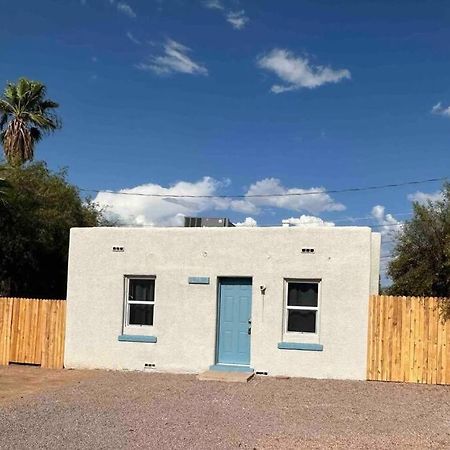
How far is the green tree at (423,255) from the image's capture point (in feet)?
57.2

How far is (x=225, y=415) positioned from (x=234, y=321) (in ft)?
15.6

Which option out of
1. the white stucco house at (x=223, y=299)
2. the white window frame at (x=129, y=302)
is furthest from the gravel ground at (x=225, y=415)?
the white window frame at (x=129, y=302)

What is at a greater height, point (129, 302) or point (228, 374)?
point (129, 302)

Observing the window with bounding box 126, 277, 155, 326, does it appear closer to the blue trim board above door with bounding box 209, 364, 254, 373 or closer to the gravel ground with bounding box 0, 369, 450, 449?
the gravel ground with bounding box 0, 369, 450, 449

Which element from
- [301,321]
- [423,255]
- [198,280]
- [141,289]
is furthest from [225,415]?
[423,255]

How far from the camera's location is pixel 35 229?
2056 centimetres

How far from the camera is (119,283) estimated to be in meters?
15.1

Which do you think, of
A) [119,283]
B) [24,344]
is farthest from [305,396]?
[24,344]

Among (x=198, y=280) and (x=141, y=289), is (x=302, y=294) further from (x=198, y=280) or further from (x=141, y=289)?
(x=141, y=289)

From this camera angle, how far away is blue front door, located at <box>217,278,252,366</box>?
47.0 feet

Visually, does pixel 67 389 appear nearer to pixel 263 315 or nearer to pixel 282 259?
pixel 263 315

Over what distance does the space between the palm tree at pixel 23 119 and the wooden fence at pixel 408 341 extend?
1805 centimetres

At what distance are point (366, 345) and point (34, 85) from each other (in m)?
19.9

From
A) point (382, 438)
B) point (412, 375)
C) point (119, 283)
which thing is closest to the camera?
point (382, 438)
